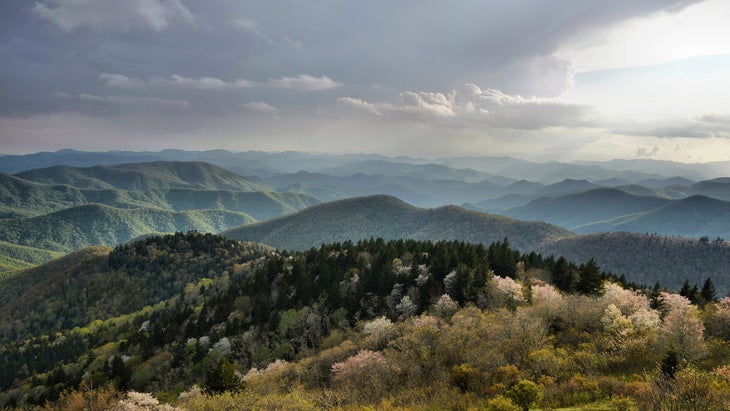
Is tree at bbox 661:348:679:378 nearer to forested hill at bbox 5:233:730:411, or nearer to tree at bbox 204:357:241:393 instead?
forested hill at bbox 5:233:730:411

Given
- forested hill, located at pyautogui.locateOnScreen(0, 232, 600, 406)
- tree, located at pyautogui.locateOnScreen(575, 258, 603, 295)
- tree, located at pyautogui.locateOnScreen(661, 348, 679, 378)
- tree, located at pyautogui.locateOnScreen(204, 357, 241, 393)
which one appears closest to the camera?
tree, located at pyautogui.locateOnScreen(661, 348, 679, 378)

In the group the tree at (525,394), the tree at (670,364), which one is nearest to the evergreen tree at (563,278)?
the tree at (670,364)

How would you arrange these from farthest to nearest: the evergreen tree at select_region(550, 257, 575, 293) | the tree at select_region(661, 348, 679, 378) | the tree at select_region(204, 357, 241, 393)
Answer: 1. the evergreen tree at select_region(550, 257, 575, 293)
2. the tree at select_region(204, 357, 241, 393)
3. the tree at select_region(661, 348, 679, 378)

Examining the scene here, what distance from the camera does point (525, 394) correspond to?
124 ft

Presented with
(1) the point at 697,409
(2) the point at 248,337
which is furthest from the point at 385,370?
(2) the point at 248,337

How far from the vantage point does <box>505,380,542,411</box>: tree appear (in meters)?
37.8

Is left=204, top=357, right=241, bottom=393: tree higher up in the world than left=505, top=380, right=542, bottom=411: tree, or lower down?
lower down

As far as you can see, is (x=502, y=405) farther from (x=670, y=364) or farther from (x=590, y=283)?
A: (x=590, y=283)

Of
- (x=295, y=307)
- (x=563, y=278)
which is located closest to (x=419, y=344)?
(x=563, y=278)

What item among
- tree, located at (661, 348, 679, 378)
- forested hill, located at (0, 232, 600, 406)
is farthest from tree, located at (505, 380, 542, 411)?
forested hill, located at (0, 232, 600, 406)

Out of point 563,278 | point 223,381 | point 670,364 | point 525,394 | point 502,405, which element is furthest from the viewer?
point 563,278

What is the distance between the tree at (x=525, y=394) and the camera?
124 ft

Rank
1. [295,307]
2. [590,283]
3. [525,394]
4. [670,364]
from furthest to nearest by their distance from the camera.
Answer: [295,307]
[590,283]
[670,364]
[525,394]

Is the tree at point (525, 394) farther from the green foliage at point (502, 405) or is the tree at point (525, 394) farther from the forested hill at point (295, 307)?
the forested hill at point (295, 307)
